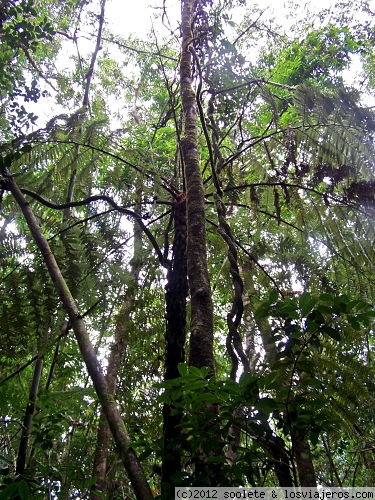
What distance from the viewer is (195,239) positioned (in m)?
2.08

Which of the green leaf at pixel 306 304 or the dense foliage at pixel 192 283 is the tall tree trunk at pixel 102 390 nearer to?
the dense foliage at pixel 192 283

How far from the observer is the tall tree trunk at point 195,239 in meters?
1.73

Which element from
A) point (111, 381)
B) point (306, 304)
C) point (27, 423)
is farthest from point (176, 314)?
point (111, 381)

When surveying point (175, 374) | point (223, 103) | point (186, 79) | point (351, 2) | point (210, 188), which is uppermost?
point (351, 2)

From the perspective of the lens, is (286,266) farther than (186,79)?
Yes

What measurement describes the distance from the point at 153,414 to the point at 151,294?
1.21 metres

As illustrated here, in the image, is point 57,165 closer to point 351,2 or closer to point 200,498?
point 200,498

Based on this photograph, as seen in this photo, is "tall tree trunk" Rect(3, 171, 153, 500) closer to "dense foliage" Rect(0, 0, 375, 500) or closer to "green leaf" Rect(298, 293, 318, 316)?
"dense foliage" Rect(0, 0, 375, 500)

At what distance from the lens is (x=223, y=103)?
4.41 metres

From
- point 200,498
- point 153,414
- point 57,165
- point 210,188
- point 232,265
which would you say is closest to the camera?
point 200,498

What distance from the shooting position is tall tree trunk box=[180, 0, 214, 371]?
1.73 metres

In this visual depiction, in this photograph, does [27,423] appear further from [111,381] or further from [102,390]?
[111,381]

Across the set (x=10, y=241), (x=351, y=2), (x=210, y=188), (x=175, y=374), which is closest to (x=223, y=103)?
(x=210, y=188)

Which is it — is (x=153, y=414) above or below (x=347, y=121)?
below
